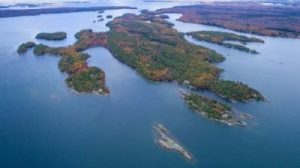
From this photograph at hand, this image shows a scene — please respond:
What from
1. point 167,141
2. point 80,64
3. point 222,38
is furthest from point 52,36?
point 167,141

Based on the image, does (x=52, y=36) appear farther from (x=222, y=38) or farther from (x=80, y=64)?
(x=222, y=38)

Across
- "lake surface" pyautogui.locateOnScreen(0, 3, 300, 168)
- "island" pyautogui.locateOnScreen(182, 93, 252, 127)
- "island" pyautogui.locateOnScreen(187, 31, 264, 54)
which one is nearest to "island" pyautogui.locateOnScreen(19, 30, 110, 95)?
"lake surface" pyautogui.locateOnScreen(0, 3, 300, 168)

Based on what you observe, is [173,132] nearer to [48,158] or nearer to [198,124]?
[198,124]

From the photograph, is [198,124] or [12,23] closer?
[198,124]

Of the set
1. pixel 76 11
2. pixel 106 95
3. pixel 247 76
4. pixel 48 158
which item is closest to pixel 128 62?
pixel 106 95

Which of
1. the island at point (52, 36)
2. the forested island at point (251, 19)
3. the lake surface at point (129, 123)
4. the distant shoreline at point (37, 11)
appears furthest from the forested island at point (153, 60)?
the distant shoreline at point (37, 11)

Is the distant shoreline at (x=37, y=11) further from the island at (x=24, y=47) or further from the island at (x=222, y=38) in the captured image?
the island at (x=222, y=38)

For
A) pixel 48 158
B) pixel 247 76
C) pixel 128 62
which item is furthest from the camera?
pixel 128 62
